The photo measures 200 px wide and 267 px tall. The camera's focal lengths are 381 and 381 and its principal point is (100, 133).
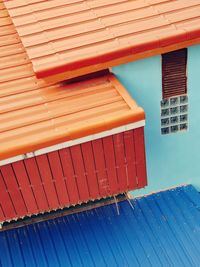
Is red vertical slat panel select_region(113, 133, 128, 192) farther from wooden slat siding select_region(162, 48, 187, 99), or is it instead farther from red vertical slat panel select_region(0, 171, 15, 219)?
red vertical slat panel select_region(0, 171, 15, 219)

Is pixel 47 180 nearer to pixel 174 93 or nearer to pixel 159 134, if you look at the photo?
pixel 159 134

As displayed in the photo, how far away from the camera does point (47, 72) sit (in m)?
6.57

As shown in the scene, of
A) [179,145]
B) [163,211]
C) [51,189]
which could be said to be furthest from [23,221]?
[179,145]

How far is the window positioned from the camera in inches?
284

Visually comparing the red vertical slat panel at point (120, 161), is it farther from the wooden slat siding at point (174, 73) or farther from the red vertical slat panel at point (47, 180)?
the wooden slat siding at point (174, 73)

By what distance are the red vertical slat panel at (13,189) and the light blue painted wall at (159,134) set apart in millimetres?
2652

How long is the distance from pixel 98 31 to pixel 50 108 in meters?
1.78

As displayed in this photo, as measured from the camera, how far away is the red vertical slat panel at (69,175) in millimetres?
6291

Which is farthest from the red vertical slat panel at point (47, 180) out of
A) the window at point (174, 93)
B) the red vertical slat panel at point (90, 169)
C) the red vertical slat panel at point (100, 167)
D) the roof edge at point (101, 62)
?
the window at point (174, 93)

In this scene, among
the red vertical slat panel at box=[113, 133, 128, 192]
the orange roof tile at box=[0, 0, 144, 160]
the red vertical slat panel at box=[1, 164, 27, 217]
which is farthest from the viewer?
the red vertical slat panel at box=[113, 133, 128, 192]

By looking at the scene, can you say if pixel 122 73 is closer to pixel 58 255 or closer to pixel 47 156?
pixel 47 156

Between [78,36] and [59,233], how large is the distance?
3.89 m

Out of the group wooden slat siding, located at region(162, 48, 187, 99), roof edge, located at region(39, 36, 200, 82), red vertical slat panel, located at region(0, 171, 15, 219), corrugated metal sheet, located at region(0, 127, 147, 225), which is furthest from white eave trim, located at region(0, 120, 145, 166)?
wooden slat siding, located at region(162, 48, 187, 99)

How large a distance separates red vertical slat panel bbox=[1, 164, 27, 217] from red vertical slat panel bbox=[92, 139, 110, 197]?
1391 mm
